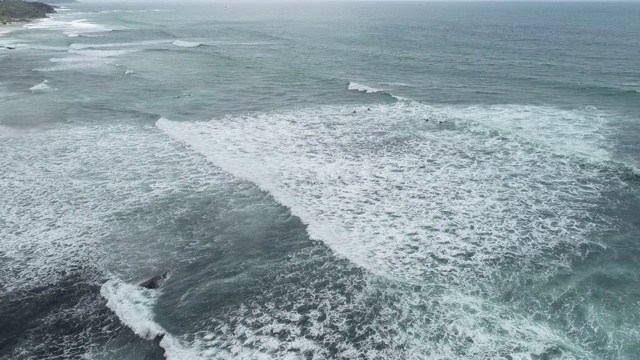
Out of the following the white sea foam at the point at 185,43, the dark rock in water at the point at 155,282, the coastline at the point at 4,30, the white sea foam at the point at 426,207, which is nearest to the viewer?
the white sea foam at the point at 426,207

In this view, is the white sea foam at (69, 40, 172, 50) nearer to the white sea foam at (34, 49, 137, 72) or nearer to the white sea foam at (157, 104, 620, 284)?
the white sea foam at (34, 49, 137, 72)

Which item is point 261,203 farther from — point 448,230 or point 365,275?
point 448,230

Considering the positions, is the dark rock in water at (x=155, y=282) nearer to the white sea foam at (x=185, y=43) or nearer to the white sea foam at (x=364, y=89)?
the white sea foam at (x=364, y=89)

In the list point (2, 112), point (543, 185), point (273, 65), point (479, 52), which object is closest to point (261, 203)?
point (543, 185)

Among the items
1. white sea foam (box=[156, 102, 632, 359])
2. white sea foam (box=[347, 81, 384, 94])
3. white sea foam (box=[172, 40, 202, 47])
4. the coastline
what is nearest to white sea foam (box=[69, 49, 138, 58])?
white sea foam (box=[172, 40, 202, 47])

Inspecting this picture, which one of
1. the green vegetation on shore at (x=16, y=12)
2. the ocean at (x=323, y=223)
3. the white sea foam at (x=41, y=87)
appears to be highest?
the green vegetation on shore at (x=16, y=12)

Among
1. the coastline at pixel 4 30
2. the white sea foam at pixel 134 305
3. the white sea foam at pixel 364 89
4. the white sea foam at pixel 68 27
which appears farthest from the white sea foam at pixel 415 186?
the white sea foam at pixel 68 27

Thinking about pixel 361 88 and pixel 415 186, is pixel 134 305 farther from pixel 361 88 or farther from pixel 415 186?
pixel 361 88
